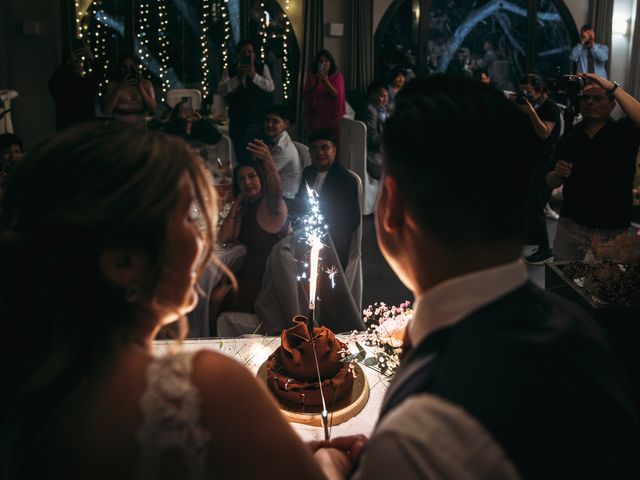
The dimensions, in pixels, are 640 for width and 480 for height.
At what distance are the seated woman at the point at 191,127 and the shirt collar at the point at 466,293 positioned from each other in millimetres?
4661

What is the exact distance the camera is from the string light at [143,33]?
7.55 metres

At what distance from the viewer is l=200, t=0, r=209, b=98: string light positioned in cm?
763

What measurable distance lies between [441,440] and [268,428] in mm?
203

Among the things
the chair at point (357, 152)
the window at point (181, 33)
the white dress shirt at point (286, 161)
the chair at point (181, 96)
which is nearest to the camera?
the white dress shirt at point (286, 161)

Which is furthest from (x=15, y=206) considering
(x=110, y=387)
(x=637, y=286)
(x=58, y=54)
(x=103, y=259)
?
(x=58, y=54)

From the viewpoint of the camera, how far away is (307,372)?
1.43 meters

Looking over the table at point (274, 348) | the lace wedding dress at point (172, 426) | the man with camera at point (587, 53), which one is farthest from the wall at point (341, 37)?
the lace wedding dress at point (172, 426)

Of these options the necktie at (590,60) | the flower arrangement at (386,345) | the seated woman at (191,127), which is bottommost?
the flower arrangement at (386,345)

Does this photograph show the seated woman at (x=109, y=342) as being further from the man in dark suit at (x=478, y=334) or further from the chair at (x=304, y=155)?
the chair at (x=304, y=155)

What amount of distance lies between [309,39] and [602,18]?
386 cm

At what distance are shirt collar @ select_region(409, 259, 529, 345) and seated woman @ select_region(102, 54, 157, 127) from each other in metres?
4.69

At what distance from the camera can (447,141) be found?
0.72m

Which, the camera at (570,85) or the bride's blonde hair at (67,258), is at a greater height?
the camera at (570,85)

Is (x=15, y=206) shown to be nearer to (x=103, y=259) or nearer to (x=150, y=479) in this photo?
(x=103, y=259)
